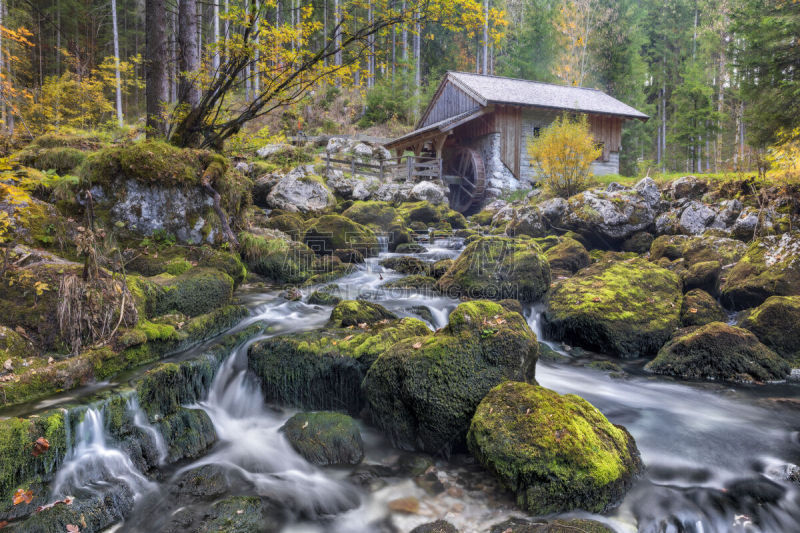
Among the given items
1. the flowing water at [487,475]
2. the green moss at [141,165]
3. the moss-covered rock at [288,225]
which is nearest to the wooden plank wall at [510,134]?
the moss-covered rock at [288,225]

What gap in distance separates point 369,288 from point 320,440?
503 centimetres

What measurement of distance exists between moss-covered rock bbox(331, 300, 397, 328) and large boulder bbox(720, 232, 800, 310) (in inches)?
239

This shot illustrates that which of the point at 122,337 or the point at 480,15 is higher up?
the point at 480,15

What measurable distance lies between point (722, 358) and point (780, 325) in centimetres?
112

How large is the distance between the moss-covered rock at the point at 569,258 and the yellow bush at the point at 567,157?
223 inches

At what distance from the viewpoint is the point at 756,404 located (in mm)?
A: 4898

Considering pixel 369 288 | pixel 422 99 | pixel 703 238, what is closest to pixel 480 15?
pixel 369 288

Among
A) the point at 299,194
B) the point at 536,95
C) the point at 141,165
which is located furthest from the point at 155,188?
the point at 536,95

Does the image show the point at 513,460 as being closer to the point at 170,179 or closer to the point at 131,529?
the point at 131,529

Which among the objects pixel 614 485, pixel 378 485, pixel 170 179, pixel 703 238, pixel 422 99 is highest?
pixel 422 99

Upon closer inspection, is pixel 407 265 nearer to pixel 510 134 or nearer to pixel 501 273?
pixel 501 273

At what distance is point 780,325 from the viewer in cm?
591

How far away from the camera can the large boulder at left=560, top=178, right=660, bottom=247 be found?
1189cm

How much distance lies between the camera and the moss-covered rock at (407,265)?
1044 cm
